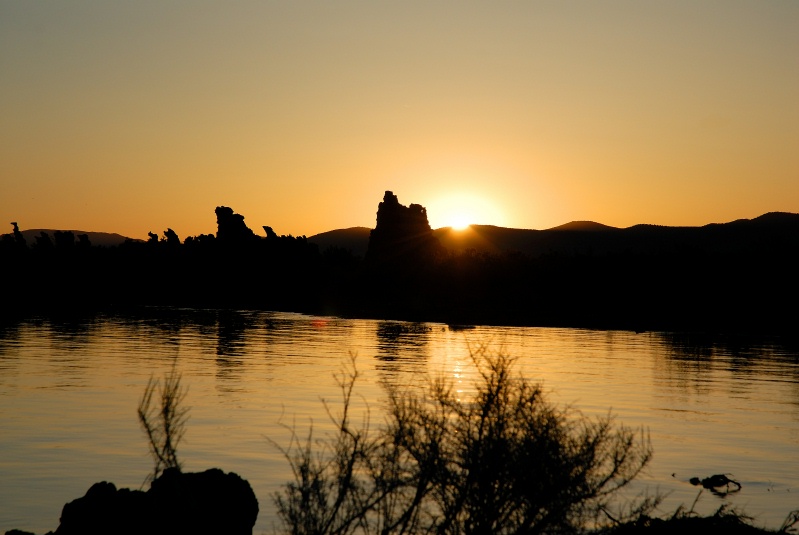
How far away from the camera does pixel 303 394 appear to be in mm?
50938

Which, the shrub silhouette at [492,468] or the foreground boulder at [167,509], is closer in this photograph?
the shrub silhouette at [492,468]

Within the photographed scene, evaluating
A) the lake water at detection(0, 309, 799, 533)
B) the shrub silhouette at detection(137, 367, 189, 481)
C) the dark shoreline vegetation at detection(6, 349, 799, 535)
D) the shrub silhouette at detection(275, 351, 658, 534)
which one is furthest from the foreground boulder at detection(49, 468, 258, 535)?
the lake water at detection(0, 309, 799, 533)

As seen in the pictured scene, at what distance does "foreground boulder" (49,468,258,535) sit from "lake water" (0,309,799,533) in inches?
112

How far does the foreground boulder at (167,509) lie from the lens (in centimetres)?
1697

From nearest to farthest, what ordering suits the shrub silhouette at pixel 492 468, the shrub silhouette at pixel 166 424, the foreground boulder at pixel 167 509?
1. the shrub silhouette at pixel 166 424
2. the shrub silhouette at pixel 492 468
3. the foreground boulder at pixel 167 509

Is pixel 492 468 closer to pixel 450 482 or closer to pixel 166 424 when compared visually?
pixel 450 482

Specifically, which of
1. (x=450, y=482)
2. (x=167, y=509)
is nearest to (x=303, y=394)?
(x=167, y=509)

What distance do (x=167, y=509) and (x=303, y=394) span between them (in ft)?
112

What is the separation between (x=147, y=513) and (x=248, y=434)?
20.2 metres

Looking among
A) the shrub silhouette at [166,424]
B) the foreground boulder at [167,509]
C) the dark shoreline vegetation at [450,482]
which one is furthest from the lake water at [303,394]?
the shrub silhouette at [166,424]

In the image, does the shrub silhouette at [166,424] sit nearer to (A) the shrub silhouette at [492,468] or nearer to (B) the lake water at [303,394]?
(A) the shrub silhouette at [492,468]

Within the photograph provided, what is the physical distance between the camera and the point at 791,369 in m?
67.9

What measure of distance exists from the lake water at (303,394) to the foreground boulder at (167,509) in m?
2.84

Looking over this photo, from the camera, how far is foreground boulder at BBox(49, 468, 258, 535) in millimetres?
16969
